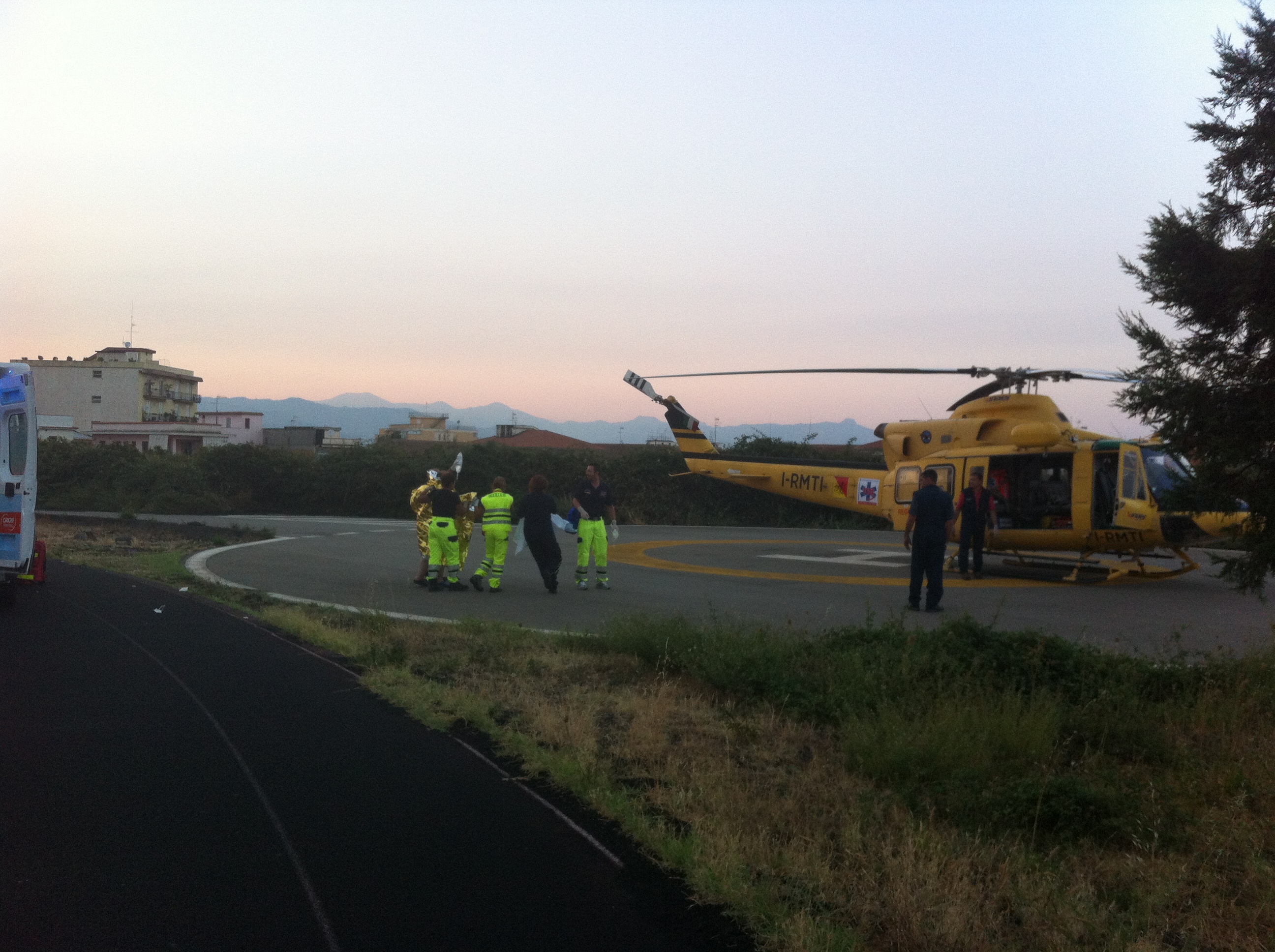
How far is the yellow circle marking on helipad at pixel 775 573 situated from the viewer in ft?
54.4

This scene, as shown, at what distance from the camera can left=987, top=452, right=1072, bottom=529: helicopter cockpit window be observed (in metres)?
17.2

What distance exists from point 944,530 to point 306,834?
32.8ft

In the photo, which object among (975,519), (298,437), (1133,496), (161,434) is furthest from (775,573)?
(298,437)

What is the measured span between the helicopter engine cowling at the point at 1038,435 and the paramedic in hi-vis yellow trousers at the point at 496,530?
333 inches

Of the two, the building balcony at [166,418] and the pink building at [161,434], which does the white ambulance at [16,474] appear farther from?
the building balcony at [166,418]

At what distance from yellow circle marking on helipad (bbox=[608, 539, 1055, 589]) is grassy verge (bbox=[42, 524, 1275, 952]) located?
6753 millimetres

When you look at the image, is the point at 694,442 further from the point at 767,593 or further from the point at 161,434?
the point at 161,434

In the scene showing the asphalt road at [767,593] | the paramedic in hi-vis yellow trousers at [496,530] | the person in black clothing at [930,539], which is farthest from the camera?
the paramedic in hi-vis yellow trousers at [496,530]

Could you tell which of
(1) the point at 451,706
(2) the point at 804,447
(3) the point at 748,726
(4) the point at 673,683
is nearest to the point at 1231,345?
(3) the point at 748,726

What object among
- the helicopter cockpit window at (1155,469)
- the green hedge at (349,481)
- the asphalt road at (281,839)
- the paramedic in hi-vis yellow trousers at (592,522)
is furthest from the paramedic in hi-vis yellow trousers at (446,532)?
the green hedge at (349,481)

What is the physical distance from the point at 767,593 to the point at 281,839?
431 inches

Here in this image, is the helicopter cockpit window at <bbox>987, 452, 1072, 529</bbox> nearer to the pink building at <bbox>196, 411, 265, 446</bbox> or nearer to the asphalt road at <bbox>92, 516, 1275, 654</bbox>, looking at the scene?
the asphalt road at <bbox>92, 516, 1275, 654</bbox>

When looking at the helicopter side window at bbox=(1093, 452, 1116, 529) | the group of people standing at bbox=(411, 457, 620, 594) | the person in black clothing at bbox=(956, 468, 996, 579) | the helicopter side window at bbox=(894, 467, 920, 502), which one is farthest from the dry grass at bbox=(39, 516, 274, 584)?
the helicopter side window at bbox=(1093, 452, 1116, 529)

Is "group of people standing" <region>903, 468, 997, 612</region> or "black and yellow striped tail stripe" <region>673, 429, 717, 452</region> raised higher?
"black and yellow striped tail stripe" <region>673, 429, 717, 452</region>
